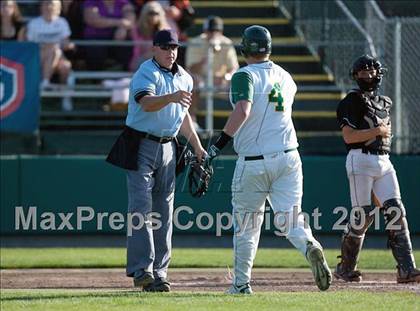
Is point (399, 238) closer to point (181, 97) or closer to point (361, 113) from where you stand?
point (361, 113)

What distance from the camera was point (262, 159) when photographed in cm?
894

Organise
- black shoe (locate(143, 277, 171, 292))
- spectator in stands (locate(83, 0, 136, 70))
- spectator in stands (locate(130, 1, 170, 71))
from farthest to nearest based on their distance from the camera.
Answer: spectator in stands (locate(83, 0, 136, 70)), spectator in stands (locate(130, 1, 170, 71)), black shoe (locate(143, 277, 171, 292))

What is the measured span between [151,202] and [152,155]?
1.33ft

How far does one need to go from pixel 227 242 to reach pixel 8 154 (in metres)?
3.29

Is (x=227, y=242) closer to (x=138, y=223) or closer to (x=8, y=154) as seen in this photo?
(x=8, y=154)

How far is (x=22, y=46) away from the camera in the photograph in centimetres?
1552

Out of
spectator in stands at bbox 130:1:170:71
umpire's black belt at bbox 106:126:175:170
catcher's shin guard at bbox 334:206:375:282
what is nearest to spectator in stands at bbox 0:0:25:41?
spectator in stands at bbox 130:1:170:71

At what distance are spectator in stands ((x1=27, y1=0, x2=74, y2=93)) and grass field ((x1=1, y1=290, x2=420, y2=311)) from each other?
7356 mm

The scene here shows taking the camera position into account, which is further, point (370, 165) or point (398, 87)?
point (398, 87)

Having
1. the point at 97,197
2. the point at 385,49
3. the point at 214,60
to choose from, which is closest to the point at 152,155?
the point at 97,197

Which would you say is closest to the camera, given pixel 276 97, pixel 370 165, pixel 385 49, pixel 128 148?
pixel 276 97

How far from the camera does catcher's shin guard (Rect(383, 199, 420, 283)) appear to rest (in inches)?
404

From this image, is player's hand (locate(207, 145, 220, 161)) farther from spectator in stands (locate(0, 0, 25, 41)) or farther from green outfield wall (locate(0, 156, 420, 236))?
spectator in stands (locate(0, 0, 25, 41))

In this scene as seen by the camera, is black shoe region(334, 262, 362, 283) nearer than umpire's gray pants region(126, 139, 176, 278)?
No
